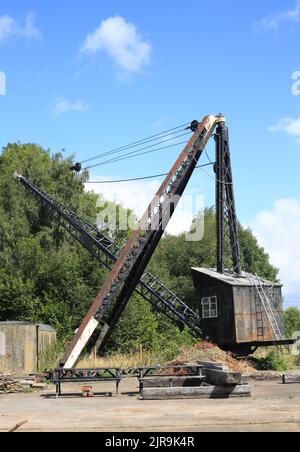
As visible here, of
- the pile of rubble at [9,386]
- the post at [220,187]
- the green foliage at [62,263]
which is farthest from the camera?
the green foliage at [62,263]

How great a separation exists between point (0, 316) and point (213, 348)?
14165 mm

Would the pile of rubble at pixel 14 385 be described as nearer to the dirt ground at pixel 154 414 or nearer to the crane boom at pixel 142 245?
the dirt ground at pixel 154 414

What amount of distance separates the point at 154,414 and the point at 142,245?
47.6ft

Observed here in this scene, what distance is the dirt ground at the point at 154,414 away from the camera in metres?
9.03

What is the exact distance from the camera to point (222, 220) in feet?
94.2

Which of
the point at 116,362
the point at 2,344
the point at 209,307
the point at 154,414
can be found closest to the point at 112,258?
the point at 209,307

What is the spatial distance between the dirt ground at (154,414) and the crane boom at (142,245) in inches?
320

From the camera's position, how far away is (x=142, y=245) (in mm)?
24969

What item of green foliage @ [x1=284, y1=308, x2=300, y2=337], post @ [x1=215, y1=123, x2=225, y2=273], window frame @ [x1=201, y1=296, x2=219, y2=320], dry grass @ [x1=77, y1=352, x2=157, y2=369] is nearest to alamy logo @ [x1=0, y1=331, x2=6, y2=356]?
dry grass @ [x1=77, y1=352, x2=157, y2=369]

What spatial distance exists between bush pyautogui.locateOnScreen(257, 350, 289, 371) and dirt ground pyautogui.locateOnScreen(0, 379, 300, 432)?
9607 mm

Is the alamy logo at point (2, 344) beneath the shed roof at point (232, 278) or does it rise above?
beneath

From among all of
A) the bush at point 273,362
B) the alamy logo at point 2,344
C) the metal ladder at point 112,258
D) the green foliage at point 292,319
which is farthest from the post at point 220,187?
the green foliage at point 292,319

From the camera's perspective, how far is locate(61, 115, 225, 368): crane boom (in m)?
23.4

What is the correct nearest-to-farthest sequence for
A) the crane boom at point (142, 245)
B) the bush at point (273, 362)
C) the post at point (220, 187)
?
the crane boom at point (142, 245)
the bush at point (273, 362)
the post at point (220, 187)
